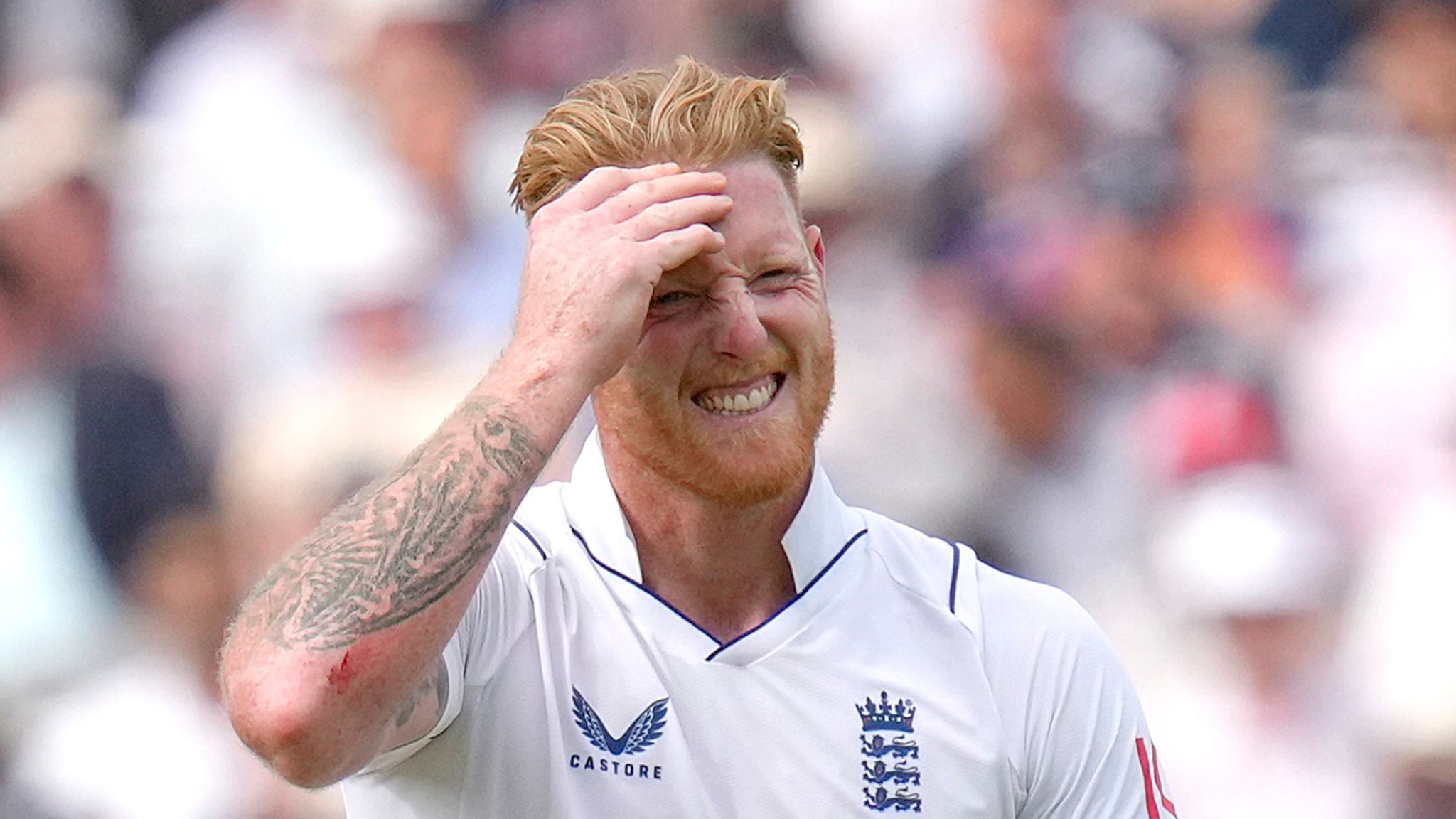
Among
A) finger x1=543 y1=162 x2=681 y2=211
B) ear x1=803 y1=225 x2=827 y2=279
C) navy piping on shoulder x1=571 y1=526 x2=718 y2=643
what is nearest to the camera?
finger x1=543 y1=162 x2=681 y2=211

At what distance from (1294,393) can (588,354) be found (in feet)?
10.6

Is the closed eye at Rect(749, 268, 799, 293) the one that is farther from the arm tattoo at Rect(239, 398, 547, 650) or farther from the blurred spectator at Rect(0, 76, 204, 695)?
the blurred spectator at Rect(0, 76, 204, 695)

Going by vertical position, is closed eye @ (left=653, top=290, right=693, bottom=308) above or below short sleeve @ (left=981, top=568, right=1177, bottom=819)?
above

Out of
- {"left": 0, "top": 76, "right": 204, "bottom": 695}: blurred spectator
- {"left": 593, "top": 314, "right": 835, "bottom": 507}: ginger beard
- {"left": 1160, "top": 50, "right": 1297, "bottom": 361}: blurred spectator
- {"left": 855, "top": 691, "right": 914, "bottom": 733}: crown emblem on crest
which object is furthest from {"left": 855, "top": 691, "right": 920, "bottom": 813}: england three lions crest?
{"left": 0, "top": 76, "right": 204, "bottom": 695}: blurred spectator

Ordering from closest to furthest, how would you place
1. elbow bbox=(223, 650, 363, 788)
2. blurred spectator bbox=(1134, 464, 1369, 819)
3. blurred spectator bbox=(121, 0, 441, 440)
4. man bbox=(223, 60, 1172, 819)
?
elbow bbox=(223, 650, 363, 788)
man bbox=(223, 60, 1172, 819)
blurred spectator bbox=(1134, 464, 1369, 819)
blurred spectator bbox=(121, 0, 441, 440)

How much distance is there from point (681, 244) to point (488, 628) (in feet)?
1.64

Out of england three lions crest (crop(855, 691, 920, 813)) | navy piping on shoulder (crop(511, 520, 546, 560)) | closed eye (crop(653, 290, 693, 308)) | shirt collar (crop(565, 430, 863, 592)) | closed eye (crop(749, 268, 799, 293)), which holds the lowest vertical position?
england three lions crest (crop(855, 691, 920, 813))

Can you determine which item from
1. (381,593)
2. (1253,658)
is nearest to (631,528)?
(381,593)

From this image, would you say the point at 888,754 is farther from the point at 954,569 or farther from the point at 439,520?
the point at 439,520

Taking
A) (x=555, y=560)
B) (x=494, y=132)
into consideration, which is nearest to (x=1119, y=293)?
(x=494, y=132)

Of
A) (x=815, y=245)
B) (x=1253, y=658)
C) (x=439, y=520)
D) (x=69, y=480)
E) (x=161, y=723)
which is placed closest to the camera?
(x=439, y=520)

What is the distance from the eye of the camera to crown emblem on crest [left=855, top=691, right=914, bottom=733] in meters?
2.20

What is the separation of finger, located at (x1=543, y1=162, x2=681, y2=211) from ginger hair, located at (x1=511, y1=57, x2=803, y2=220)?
0.08m

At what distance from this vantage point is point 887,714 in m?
2.21
